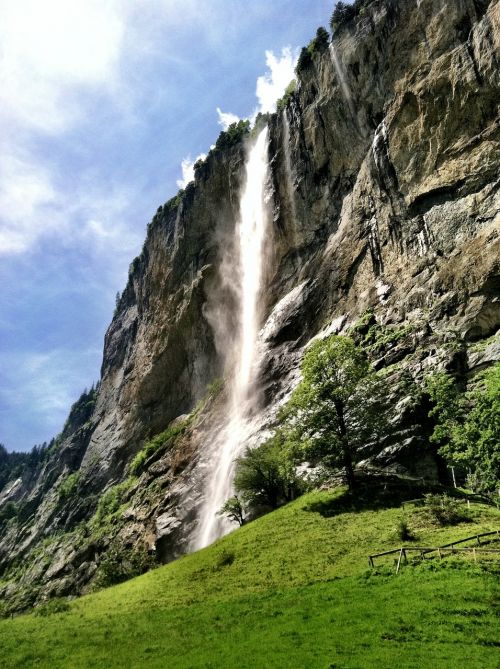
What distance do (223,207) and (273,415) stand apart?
4672 cm

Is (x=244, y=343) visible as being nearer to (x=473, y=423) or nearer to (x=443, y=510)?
(x=443, y=510)

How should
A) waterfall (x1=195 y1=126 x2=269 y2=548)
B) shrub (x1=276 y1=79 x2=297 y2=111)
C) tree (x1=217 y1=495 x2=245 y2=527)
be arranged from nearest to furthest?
tree (x1=217 y1=495 x2=245 y2=527) → waterfall (x1=195 y1=126 x2=269 y2=548) → shrub (x1=276 y1=79 x2=297 y2=111)

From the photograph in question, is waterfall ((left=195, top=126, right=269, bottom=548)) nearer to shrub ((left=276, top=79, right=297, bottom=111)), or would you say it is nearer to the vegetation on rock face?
shrub ((left=276, top=79, right=297, bottom=111))

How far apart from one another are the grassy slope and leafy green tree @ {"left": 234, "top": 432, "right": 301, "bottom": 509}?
6490mm

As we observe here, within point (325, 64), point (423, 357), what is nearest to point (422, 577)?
point (423, 357)

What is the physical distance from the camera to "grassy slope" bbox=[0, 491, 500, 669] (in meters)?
14.6

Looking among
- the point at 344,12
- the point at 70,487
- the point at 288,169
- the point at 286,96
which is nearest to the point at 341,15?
the point at 344,12

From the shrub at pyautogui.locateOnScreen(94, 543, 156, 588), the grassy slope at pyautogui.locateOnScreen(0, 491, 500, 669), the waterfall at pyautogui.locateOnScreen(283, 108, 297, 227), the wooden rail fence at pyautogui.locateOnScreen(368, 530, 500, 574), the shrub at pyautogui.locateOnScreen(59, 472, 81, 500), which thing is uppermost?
the waterfall at pyautogui.locateOnScreen(283, 108, 297, 227)

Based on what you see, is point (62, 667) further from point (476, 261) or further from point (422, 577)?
point (476, 261)

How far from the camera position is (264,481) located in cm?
3959

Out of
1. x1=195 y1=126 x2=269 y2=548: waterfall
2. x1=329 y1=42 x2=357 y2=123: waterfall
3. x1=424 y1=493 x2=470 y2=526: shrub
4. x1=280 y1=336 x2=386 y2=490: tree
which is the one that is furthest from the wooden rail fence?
x1=329 y1=42 x2=357 y2=123: waterfall

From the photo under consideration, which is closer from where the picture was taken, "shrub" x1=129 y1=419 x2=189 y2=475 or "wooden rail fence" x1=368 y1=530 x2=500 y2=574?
"wooden rail fence" x1=368 y1=530 x2=500 y2=574

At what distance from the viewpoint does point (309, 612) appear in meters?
18.4

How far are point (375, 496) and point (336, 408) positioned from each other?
6.69m
